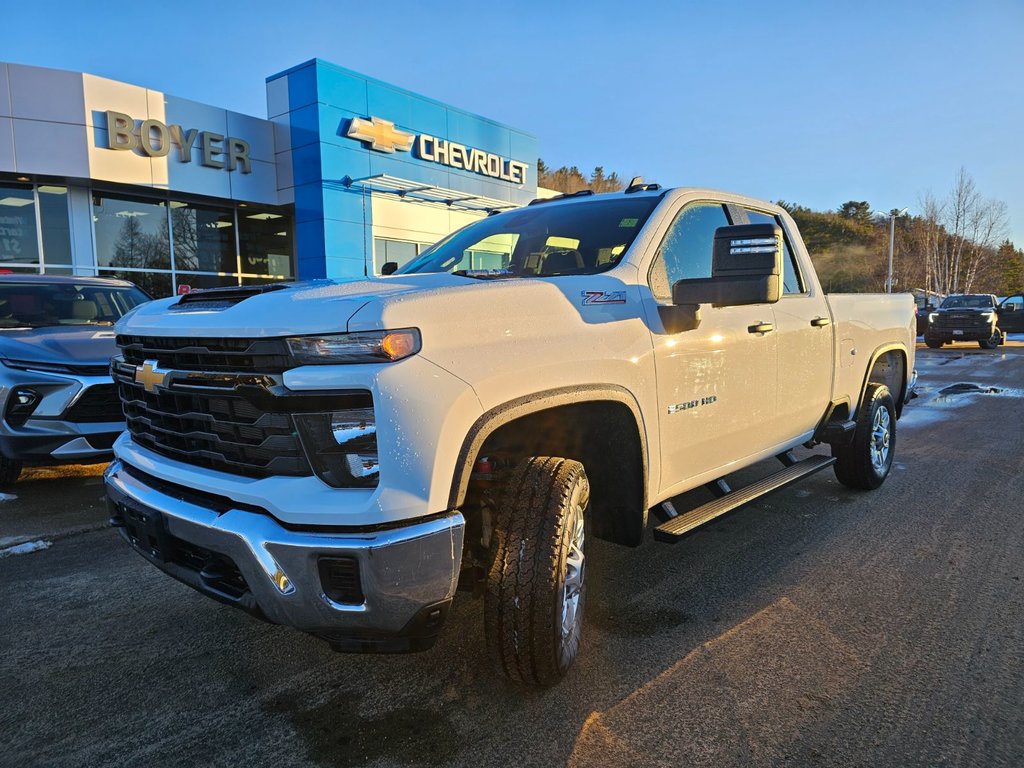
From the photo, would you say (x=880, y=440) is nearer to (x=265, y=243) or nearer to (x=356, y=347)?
(x=356, y=347)

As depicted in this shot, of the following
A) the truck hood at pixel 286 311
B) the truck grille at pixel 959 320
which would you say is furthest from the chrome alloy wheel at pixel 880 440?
the truck grille at pixel 959 320

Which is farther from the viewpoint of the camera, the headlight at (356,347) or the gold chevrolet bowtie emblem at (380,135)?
the gold chevrolet bowtie emblem at (380,135)

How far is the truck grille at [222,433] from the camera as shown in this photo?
2158 mm

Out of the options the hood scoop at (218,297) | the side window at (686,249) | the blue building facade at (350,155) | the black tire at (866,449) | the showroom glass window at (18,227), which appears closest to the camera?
the hood scoop at (218,297)

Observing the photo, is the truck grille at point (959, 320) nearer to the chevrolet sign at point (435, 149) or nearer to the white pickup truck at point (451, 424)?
the chevrolet sign at point (435, 149)

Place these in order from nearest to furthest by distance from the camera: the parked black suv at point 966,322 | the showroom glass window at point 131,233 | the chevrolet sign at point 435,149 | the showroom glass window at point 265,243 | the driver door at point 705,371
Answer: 1. the driver door at point 705,371
2. the showroom glass window at point 131,233
3. the chevrolet sign at point 435,149
4. the showroom glass window at point 265,243
5. the parked black suv at point 966,322

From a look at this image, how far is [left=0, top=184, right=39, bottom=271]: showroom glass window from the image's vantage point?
13.8 metres

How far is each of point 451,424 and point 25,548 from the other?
353 centimetres

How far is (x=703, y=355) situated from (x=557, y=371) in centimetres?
103

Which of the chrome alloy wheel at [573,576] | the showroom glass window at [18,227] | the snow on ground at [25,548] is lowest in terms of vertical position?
the snow on ground at [25,548]

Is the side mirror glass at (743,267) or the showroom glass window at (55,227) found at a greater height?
the showroom glass window at (55,227)

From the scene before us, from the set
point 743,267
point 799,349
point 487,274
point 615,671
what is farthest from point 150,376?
point 799,349

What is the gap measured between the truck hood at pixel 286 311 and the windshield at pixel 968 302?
2493cm

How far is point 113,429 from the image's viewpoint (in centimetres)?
493
